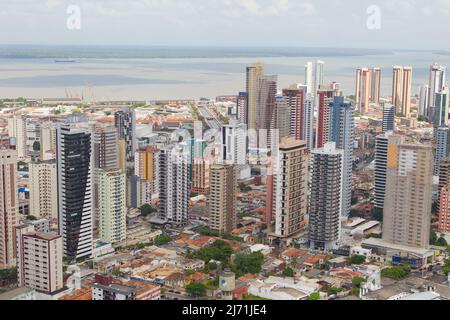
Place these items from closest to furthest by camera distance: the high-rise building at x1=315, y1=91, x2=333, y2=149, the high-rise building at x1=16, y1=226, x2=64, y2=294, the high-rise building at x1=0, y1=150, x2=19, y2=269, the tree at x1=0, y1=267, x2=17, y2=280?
the high-rise building at x1=16, y1=226, x2=64, y2=294 → the tree at x1=0, y1=267, x2=17, y2=280 → the high-rise building at x1=0, y1=150, x2=19, y2=269 → the high-rise building at x1=315, y1=91, x2=333, y2=149

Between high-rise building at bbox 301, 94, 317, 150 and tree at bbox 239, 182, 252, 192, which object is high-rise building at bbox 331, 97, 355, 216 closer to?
tree at bbox 239, 182, 252, 192

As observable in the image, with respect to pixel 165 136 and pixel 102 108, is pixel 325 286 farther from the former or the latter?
pixel 102 108

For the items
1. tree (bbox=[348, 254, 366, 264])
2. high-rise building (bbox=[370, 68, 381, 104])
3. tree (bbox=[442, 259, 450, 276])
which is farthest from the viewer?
high-rise building (bbox=[370, 68, 381, 104])

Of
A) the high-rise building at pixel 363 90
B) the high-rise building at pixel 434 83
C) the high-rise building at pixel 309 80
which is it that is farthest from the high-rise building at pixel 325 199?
the high-rise building at pixel 434 83

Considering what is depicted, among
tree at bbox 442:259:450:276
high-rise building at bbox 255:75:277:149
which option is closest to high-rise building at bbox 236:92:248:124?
high-rise building at bbox 255:75:277:149

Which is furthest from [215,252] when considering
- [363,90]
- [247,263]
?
[363,90]
